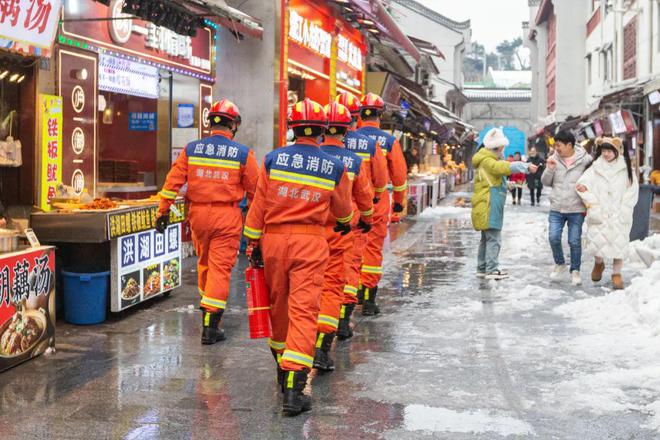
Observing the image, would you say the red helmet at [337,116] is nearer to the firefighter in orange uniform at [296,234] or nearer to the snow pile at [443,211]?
the firefighter in orange uniform at [296,234]

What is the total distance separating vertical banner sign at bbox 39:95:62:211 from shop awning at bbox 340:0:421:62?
8352 mm

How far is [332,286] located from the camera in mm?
6332

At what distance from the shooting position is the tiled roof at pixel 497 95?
71.4 metres

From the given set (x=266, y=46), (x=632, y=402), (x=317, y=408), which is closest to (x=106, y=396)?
(x=317, y=408)

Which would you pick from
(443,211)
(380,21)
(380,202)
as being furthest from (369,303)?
(443,211)

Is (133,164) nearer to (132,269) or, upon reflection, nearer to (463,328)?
(132,269)

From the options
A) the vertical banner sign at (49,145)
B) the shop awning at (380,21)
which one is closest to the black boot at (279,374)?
the vertical banner sign at (49,145)

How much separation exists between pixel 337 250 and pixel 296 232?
3.23 feet

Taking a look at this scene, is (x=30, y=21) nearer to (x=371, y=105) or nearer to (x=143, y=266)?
(x=143, y=266)

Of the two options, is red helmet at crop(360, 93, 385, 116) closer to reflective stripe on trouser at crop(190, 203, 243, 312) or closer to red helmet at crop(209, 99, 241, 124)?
red helmet at crop(209, 99, 241, 124)

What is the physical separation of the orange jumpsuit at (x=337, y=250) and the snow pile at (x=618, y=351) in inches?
67.9

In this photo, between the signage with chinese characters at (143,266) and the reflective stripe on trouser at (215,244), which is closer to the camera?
the reflective stripe on trouser at (215,244)

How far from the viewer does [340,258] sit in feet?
21.2

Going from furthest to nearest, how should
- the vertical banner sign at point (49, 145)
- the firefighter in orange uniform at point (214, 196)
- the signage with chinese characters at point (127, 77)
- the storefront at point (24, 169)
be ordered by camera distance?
the signage with chinese characters at point (127, 77) → the vertical banner sign at point (49, 145) → the firefighter in orange uniform at point (214, 196) → the storefront at point (24, 169)
